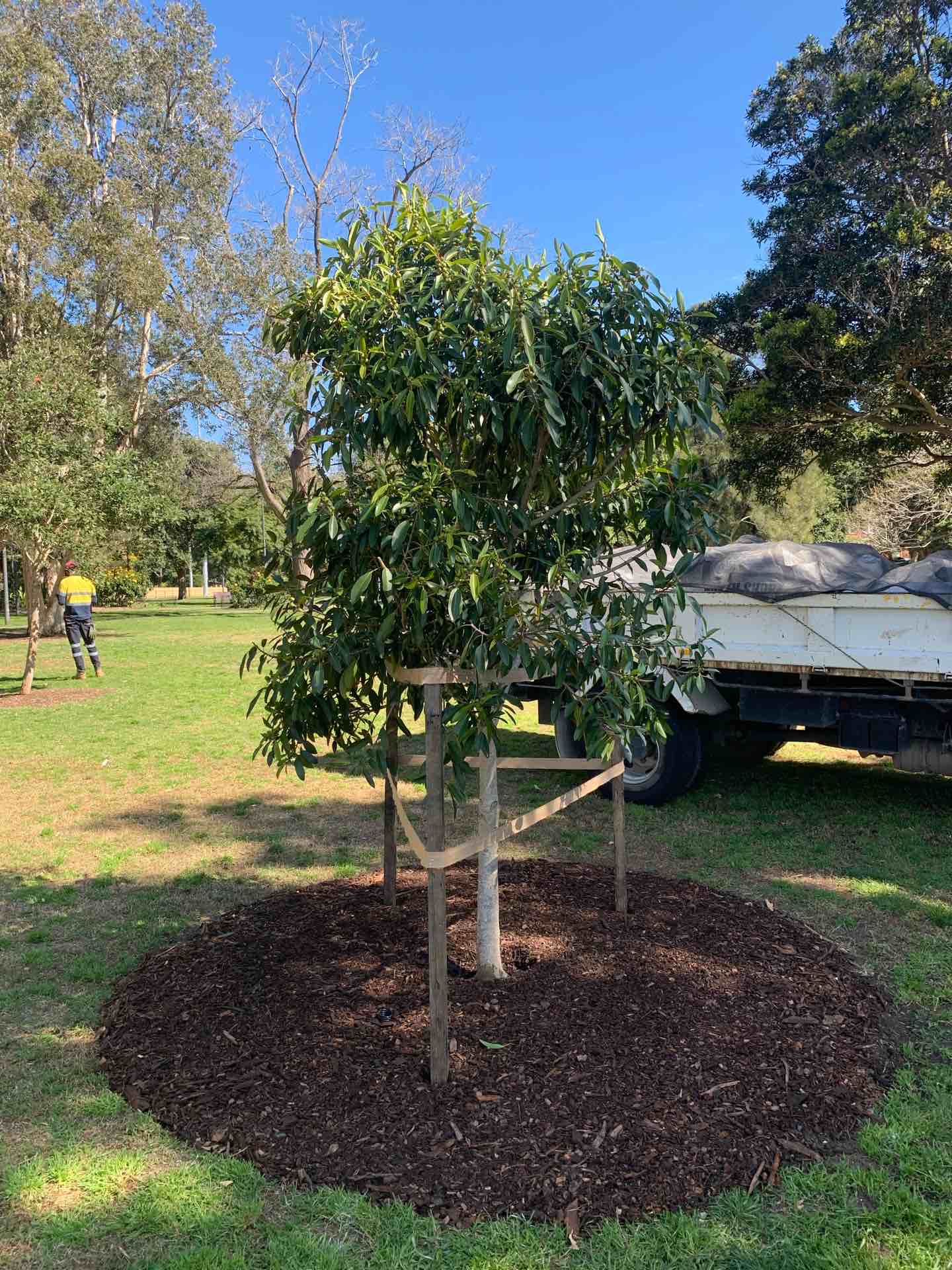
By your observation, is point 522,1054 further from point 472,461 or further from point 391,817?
point 472,461

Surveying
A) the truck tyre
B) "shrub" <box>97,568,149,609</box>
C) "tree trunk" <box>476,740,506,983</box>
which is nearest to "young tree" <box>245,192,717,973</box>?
"tree trunk" <box>476,740,506,983</box>

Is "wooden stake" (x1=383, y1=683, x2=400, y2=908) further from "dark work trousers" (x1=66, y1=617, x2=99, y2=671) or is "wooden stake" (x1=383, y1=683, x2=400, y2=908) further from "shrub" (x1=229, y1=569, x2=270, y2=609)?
"dark work trousers" (x1=66, y1=617, x2=99, y2=671)

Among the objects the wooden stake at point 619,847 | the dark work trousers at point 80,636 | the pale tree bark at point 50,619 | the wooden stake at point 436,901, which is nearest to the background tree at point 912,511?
the dark work trousers at point 80,636

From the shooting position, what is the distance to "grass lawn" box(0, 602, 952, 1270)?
8.11 ft

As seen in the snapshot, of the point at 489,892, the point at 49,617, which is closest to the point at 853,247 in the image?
the point at 489,892

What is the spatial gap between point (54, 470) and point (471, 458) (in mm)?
11414

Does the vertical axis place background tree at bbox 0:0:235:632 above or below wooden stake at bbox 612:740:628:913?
above

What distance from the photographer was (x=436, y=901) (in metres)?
3.14

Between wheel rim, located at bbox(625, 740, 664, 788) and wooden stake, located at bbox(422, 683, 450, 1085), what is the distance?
4.02 meters

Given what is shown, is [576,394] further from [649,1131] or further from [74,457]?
[74,457]

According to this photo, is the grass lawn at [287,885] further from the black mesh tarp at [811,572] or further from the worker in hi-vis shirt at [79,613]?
the worker in hi-vis shirt at [79,613]

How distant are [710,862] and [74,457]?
11.4m

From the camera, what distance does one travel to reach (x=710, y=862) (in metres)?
5.76

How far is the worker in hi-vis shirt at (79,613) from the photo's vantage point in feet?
47.5
